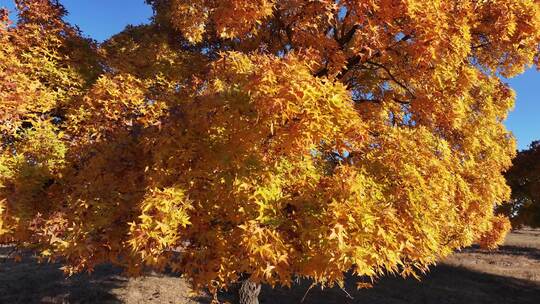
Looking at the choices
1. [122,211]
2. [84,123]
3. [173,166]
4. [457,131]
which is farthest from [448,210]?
[84,123]

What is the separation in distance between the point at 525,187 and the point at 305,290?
1781 centimetres

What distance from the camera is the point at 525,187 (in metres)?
27.1

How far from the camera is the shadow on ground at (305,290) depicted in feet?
52.1

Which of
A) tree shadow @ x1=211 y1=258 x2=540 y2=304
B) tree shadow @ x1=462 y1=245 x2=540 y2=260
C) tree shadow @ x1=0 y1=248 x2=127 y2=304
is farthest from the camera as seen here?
tree shadow @ x1=462 y1=245 x2=540 y2=260

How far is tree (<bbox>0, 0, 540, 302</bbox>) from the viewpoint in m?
5.74

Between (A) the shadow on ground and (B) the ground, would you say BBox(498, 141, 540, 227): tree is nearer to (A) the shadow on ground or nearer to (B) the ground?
(B) the ground

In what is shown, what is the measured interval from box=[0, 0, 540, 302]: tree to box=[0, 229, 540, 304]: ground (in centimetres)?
712

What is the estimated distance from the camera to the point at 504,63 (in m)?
10.2

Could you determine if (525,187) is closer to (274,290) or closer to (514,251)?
(514,251)

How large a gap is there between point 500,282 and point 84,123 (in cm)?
2228

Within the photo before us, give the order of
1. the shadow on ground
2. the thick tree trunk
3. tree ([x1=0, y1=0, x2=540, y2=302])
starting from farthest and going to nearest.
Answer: the shadow on ground
the thick tree trunk
tree ([x1=0, y1=0, x2=540, y2=302])

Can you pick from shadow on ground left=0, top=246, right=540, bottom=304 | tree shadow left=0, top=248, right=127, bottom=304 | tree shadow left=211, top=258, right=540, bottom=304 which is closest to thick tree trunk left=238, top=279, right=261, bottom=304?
tree shadow left=211, top=258, right=540, bottom=304

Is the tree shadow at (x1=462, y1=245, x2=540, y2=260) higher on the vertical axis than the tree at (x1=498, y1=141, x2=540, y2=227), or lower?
lower

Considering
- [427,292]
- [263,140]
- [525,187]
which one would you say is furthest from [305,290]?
[525,187]
